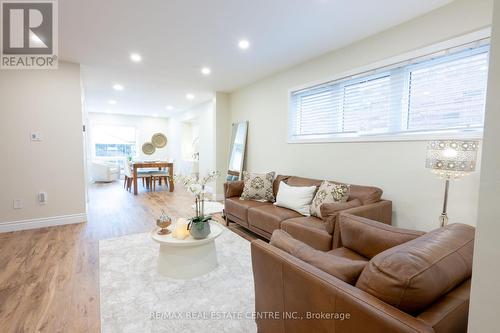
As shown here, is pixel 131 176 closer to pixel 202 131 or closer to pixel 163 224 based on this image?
pixel 202 131

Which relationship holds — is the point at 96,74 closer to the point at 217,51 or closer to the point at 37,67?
the point at 37,67

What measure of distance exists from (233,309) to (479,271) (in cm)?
166

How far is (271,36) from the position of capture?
289cm

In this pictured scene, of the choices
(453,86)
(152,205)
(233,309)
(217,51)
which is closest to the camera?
(233,309)

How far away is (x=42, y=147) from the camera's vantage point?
3.66 m

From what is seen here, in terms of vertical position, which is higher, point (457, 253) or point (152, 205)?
point (457, 253)

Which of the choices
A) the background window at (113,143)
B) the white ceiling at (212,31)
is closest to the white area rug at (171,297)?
the white ceiling at (212,31)

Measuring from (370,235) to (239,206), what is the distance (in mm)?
2132

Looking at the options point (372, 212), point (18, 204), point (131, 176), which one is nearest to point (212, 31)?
point (372, 212)

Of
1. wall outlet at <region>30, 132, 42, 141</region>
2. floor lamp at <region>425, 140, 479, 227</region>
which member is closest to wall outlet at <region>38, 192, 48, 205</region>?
wall outlet at <region>30, 132, 42, 141</region>

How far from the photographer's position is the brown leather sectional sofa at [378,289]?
2.67 ft

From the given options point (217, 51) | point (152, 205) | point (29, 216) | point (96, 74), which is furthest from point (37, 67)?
point (152, 205)

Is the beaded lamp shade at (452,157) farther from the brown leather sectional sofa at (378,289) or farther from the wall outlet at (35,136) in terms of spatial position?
the wall outlet at (35,136)

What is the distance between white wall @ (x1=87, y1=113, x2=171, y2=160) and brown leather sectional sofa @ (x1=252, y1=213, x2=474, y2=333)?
380 inches
